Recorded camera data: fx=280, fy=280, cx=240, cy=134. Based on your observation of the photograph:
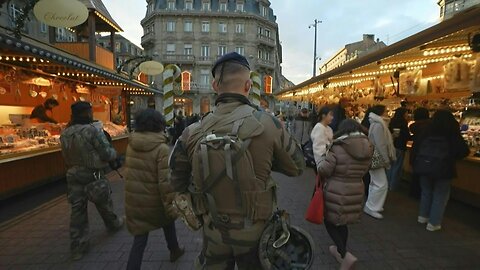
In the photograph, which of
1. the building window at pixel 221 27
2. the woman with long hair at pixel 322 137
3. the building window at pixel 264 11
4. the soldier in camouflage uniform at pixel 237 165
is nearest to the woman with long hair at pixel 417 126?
the woman with long hair at pixel 322 137

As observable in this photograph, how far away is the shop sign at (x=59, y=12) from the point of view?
5.59 metres

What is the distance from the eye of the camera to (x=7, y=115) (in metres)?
7.95

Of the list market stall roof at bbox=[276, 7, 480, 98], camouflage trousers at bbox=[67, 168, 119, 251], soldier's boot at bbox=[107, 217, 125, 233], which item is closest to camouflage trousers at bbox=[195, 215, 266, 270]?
camouflage trousers at bbox=[67, 168, 119, 251]

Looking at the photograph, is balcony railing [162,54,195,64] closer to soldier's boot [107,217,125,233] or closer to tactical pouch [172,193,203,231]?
soldier's boot [107,217,125,233]

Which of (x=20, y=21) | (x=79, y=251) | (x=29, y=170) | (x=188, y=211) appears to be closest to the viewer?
(x=188, y=211)

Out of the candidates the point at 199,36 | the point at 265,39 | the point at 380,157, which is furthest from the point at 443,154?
the point at 265,39

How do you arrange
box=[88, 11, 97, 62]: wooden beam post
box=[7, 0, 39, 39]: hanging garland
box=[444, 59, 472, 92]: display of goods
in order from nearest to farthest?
box=[7, 0, 39, 39]: hanging garland → box=[444, 59, 472, 92]: display of goods → box=[88, 11, 97, 62]: wooden beam post

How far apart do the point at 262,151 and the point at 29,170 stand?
6.53 metres

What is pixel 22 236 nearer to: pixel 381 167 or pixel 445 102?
pixel 381 167

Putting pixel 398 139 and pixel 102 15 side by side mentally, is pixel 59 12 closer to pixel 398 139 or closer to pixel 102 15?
pixel 102 15

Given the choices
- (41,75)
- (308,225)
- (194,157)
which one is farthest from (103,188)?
(41,75)

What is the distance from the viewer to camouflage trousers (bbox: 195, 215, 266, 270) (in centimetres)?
167

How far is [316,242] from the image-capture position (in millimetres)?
3938

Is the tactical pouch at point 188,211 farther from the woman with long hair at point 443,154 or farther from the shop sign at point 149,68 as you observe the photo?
the shop sign at point 149,68
